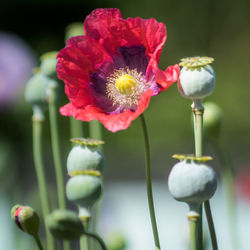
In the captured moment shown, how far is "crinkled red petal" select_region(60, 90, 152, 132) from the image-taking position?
0.46 metres

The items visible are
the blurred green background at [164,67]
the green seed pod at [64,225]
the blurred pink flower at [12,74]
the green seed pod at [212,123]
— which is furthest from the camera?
the blurred green background at [164,67]

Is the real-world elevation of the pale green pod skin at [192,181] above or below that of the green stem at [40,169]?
below

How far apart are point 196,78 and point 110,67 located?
4.9 inches

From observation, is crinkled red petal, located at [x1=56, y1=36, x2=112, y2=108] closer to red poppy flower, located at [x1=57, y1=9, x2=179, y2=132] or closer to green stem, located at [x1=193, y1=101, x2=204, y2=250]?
red poppy flower, located at [x1=57, y1=9, x2=179, y2=132]

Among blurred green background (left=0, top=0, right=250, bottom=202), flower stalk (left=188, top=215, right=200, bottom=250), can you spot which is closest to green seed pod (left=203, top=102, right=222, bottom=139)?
flower stalk (left=188, top=215, right=200, bottom=250)

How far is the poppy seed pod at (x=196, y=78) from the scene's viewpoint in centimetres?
44

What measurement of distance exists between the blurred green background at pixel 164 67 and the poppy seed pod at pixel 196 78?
161 centimetres

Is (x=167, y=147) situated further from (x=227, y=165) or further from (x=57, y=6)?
(x=227, y=165)

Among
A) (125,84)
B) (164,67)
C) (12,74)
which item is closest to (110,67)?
(125,84)

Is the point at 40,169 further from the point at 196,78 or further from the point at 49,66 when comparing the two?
the point at 196,78

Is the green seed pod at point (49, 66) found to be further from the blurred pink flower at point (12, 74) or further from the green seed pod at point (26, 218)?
the blurred pink flower at point (12, 74)

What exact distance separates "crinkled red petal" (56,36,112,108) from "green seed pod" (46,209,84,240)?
13cm

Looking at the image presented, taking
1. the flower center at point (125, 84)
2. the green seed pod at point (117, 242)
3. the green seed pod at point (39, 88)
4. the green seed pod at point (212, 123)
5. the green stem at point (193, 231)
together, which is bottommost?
the green stem at point (193, 231)

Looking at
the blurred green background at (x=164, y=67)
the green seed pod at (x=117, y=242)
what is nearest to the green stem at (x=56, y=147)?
the green seed pod at (x=117, y=242)
